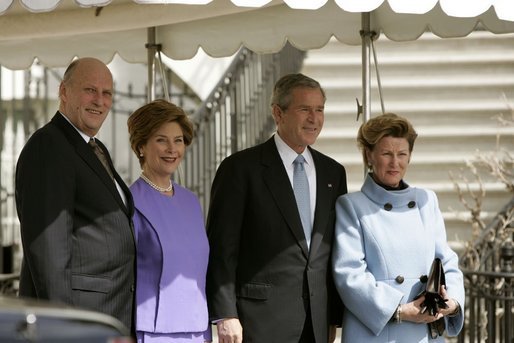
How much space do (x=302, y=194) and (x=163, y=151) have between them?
79 centimetres

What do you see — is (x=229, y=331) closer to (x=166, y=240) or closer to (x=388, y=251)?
(x=166, y=240)

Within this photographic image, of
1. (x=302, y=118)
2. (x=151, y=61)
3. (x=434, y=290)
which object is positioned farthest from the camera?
(x=151, y=61)

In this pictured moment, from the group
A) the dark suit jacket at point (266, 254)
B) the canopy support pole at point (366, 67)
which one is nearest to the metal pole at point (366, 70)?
the canopy support pole at point (366, 67)

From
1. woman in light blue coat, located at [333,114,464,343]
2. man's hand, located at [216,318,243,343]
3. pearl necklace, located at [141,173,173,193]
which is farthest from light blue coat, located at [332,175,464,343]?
pearl necklace, located at [141,173,173,193]

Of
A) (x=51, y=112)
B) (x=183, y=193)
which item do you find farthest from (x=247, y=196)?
(x=51, y=112)

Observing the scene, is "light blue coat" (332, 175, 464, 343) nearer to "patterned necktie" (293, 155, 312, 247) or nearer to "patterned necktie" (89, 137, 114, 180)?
"patterned necktie" (293, 155, 312, 247)

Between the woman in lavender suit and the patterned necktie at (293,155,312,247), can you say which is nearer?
the woman in lavender suit

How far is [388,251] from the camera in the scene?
17.9 feet

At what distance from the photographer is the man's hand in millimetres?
5383

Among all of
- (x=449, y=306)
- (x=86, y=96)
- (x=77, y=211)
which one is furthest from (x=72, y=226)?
(x=449, y=306)

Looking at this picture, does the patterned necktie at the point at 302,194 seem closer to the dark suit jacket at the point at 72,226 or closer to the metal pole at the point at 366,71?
the dark suit jacket at the point at 72,226

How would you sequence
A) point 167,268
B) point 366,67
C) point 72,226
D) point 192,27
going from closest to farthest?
point 72,226, point 167,268, point 366,67, point 192,27

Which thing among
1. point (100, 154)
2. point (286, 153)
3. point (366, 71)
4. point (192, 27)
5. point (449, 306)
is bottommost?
point (449, 306)

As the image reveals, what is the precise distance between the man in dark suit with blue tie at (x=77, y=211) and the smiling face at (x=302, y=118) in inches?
38.7
